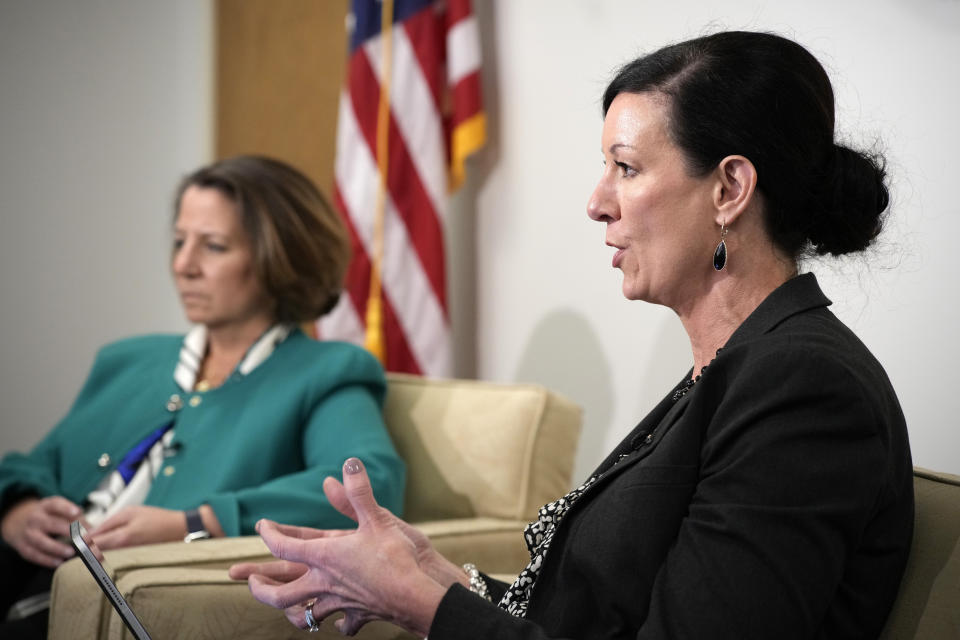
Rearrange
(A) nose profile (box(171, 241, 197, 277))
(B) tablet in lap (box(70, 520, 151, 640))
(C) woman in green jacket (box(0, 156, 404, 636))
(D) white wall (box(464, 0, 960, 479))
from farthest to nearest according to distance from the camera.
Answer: (A) nose profile (box(171, 241, 197, 277))
(C) woman in green jacket (box(0, 156, 404, 636))
(D) white wall (box(464, 0, 960, 479))
(B) tablet in lap (box(70, 520, 151, 640))

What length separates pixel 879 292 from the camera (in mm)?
1559

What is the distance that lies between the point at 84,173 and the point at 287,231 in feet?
6.38

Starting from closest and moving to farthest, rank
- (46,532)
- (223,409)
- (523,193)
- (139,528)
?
(139,528), (46,532), (223,409), (523,193)

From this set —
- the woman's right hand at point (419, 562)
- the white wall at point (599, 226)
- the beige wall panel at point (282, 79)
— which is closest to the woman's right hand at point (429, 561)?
the woman's right hand at point (419, 562)

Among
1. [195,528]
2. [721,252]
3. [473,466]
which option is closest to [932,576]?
[721,252]

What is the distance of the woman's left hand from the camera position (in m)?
1.63

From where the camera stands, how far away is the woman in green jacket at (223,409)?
5.73 feet

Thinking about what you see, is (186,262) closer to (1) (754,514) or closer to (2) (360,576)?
(2) (360,576)

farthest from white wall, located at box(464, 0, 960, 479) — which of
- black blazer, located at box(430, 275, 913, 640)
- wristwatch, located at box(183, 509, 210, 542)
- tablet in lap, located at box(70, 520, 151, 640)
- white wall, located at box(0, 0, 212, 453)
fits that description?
white wall, located at box(0, 0, 212, 453)

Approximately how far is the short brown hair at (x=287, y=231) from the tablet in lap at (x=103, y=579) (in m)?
0.99

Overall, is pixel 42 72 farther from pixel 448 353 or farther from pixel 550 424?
pixel 550 424

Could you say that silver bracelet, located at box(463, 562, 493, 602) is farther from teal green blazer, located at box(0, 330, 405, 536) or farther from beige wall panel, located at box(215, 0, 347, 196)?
beige wall panel, located at box(215, 0, 347, 196)

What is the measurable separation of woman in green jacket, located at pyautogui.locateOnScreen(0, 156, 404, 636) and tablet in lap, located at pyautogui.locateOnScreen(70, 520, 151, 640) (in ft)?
1.75

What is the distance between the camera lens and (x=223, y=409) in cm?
196
